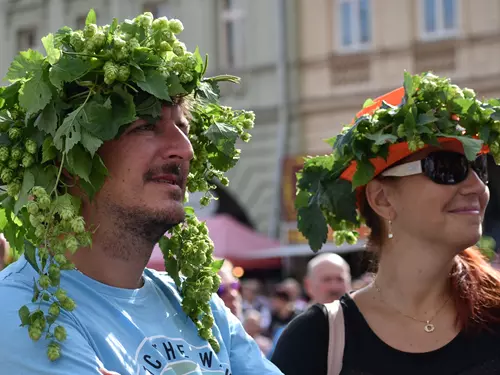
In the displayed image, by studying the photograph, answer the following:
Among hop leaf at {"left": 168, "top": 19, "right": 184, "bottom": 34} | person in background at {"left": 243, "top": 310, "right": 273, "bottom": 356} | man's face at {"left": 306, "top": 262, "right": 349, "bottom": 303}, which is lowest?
person in background at {"left": 243, "top": 310, "right": 273, "bottom": 356}

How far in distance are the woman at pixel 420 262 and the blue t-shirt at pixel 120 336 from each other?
66 centimetres

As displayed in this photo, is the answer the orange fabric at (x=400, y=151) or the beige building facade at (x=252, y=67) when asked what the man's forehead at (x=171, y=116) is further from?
the beige building facade at (x=252, y=67)

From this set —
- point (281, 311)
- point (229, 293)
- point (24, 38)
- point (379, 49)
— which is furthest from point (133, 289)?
point (24, 38)

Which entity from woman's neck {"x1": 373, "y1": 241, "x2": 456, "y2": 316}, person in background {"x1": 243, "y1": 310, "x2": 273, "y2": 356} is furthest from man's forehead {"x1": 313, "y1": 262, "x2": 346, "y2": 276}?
woman's neck {"x1": 373, "y1": 241, "x2": 456, "y2": 316}

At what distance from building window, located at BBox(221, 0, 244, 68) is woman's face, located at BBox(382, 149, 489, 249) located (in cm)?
1470

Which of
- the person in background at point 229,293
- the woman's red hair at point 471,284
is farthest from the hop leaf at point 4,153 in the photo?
the person in background at point 229,293

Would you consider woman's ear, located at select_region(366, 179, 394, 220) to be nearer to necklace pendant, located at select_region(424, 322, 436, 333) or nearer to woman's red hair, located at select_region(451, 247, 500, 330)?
woman's red hair, located at select_region(451, 247, 500, 330)

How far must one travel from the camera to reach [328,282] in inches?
254

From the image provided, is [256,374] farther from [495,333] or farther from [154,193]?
[495,333]

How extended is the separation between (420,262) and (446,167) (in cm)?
36

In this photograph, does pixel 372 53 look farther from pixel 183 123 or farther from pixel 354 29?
pixel 183 123

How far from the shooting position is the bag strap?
11.2 ft

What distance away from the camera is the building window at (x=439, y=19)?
51.4ft

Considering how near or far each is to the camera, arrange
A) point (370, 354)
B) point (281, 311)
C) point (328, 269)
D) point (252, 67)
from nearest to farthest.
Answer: point (370, 354), point (328, 269), point (281, 311), point (252, 67)
